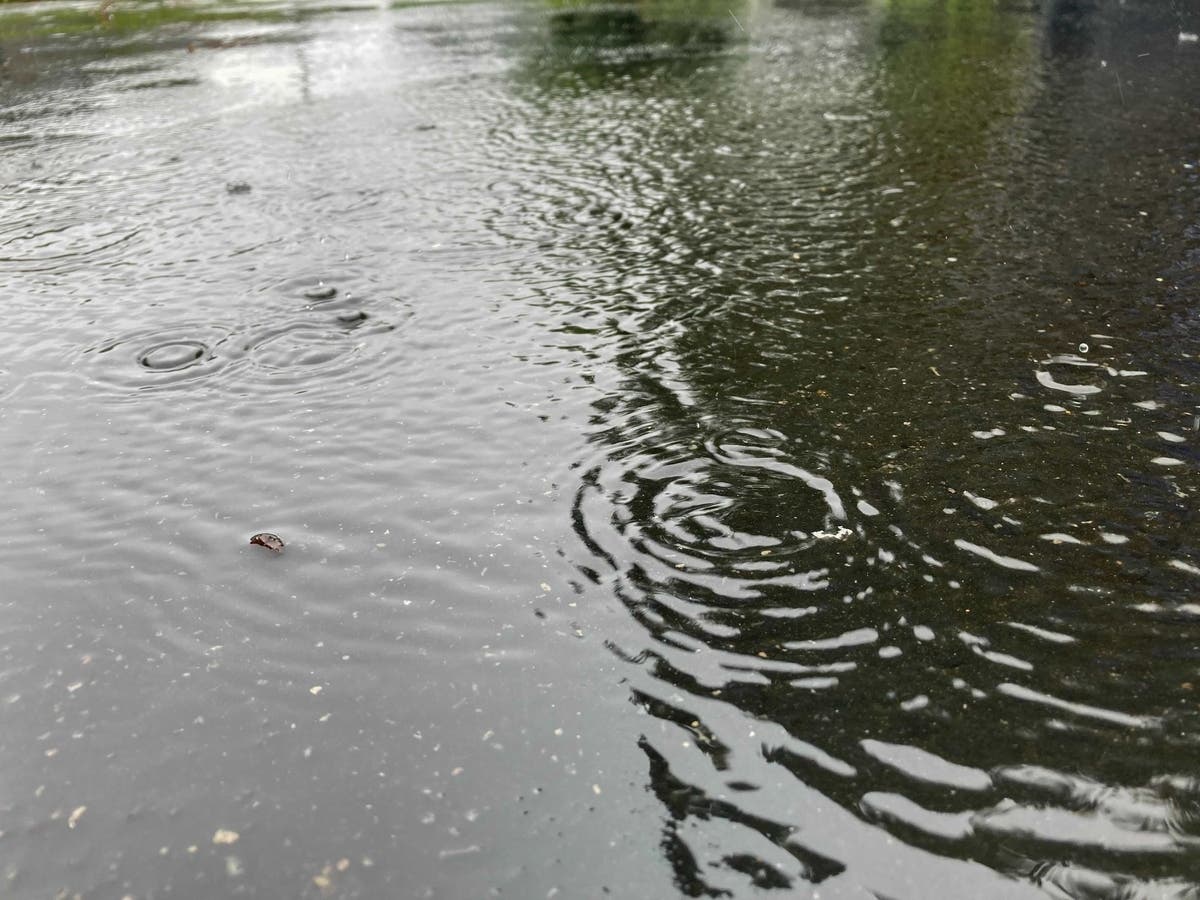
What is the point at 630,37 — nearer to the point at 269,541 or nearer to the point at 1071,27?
the point at 1071,27

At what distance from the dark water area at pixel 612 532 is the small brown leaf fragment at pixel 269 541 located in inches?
5.0

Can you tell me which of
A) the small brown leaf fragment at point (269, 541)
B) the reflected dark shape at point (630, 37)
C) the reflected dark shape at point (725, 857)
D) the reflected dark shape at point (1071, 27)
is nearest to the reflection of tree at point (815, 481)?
the reflected dark shape at point (725, 857)

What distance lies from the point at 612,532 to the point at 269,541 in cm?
266

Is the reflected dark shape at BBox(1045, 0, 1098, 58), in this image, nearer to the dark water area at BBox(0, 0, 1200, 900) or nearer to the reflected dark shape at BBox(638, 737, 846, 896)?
the dark water area at BBox(0, 0, 1200, 900)

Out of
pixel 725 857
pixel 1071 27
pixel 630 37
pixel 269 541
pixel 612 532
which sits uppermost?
pixel 630 37

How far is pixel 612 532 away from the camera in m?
8.05

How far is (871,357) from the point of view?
10.9 metres

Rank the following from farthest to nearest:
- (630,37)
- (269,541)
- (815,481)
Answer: (630,37) < (815,481) < (269,541)

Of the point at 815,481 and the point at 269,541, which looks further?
the point at 815,481

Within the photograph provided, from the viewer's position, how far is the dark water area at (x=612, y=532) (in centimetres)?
549

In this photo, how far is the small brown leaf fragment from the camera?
8.11 m

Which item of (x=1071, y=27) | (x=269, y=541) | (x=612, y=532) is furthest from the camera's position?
(x=1071, y=27)

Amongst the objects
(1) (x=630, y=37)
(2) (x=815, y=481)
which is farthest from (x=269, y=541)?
(1) (x=630, y=37)

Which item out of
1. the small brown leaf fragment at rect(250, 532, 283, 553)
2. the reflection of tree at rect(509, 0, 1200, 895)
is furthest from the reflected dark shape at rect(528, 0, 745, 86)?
the small brown leaf fragment at rect(250, 532, 283, 553)
